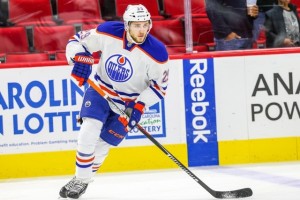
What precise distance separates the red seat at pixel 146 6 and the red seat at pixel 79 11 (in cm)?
14

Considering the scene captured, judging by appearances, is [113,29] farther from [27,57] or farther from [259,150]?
[259,150]

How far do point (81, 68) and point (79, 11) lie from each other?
56.8 inches

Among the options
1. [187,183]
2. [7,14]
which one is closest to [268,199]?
[187,183]

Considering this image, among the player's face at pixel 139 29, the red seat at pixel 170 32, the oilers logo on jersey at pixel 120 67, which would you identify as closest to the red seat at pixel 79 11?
the red seat at pixel 170 32

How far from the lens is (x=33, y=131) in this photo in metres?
5.45

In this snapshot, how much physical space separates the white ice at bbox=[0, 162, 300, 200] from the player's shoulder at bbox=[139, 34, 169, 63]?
79 centimetres

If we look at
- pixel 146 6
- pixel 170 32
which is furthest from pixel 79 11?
pixel 170 32

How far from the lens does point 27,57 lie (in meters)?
5.55

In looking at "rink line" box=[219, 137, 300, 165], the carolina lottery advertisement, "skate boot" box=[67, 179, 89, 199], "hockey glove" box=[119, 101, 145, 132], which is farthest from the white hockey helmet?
"rink line" box=[219, 137, 300, 165]

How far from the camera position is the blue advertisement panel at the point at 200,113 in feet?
18.4

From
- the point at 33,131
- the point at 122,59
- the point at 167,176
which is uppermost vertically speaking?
the point at 122,59

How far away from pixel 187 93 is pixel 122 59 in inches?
48.4

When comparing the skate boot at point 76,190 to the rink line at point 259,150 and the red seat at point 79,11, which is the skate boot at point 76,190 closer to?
the rink line at point 259,150

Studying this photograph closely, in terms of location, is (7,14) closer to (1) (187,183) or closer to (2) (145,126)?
(2) (145,126)
